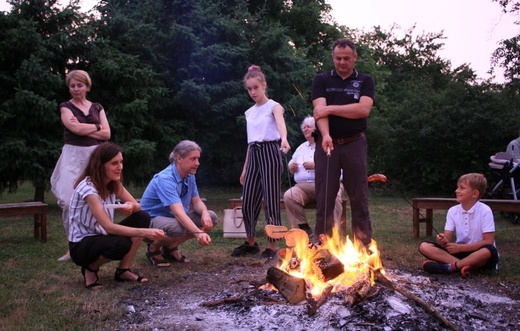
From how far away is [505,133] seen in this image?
522 inches

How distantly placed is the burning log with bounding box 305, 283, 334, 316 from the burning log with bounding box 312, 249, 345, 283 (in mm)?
128

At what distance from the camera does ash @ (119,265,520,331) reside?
3.38 metres

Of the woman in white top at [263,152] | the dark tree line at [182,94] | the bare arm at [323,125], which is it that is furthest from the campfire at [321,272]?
the dark tree line at [182,94]

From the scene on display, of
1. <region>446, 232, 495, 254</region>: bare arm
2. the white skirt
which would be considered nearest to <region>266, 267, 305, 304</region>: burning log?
<region>446, 232, 495, 254</region>: bare arm

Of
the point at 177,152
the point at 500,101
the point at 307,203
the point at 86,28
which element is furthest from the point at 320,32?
the point at 177,152

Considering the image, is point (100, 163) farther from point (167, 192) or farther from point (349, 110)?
point (349, 110)

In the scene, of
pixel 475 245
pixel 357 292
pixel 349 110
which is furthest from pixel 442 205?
pixel 357 292

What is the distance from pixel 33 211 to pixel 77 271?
2266mm

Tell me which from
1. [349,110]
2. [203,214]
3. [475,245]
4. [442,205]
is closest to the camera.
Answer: [349,110]

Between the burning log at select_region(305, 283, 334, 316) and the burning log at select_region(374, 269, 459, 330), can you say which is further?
the burning log at select_region(305, 283, 334, 316)

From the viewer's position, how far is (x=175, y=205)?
5004 mm

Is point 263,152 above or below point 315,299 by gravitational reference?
above

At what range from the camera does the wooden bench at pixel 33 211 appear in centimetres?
671

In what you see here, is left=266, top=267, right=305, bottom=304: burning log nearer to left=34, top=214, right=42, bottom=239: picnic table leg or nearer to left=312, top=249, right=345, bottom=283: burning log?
left=312, top=249, right=345, bottom=283: burning log
